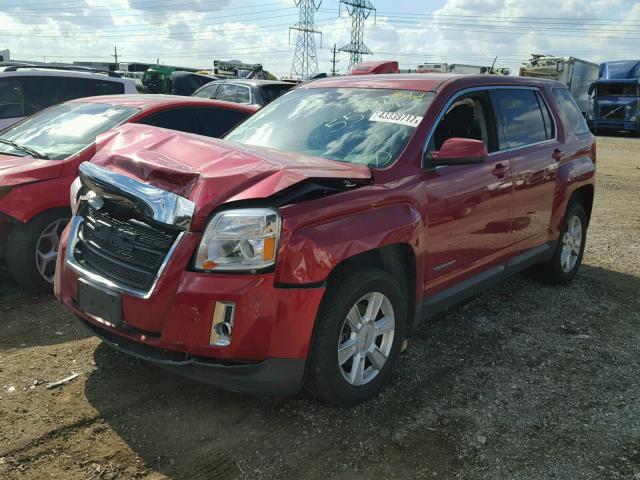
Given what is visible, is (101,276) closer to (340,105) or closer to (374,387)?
(374,387)

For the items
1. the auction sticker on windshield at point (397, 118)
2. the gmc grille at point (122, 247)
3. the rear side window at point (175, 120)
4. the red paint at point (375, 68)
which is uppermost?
the red paint at point (375, 68)

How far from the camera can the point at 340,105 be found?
4.08 metres

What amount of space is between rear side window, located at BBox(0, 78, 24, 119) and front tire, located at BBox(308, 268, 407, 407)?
6.39 m

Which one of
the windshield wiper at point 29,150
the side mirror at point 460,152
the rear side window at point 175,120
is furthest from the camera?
the rear side window at point 175,120

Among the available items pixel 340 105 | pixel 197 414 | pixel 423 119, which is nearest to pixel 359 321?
pixel 197 414

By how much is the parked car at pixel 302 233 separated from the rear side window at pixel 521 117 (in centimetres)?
6

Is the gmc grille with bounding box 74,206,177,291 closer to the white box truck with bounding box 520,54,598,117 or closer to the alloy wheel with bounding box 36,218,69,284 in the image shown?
the alloy wheel with bounding box 36,218,69,284

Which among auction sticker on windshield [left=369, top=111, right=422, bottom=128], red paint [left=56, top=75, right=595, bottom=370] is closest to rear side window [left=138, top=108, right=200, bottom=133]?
red paint [left=56, top=75, right=595, bottom=370]

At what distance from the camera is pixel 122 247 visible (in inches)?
119

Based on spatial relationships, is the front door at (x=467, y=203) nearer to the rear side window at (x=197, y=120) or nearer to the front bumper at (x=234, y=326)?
the front bumper at (x=234, y=326)

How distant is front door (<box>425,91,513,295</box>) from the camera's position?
3.69 meters

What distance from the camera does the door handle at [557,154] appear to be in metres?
5.04

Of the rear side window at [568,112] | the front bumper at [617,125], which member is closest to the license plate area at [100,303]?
the rear side window at [568,112]

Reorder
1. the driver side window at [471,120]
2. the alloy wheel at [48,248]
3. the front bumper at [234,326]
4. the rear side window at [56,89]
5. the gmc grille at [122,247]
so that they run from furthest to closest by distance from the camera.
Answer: the rear side window at [56,89], the alloy wheel at [48,248], the driver side window at [471,120], the gmc grille at [122,247], the front bumper at [234,326]
